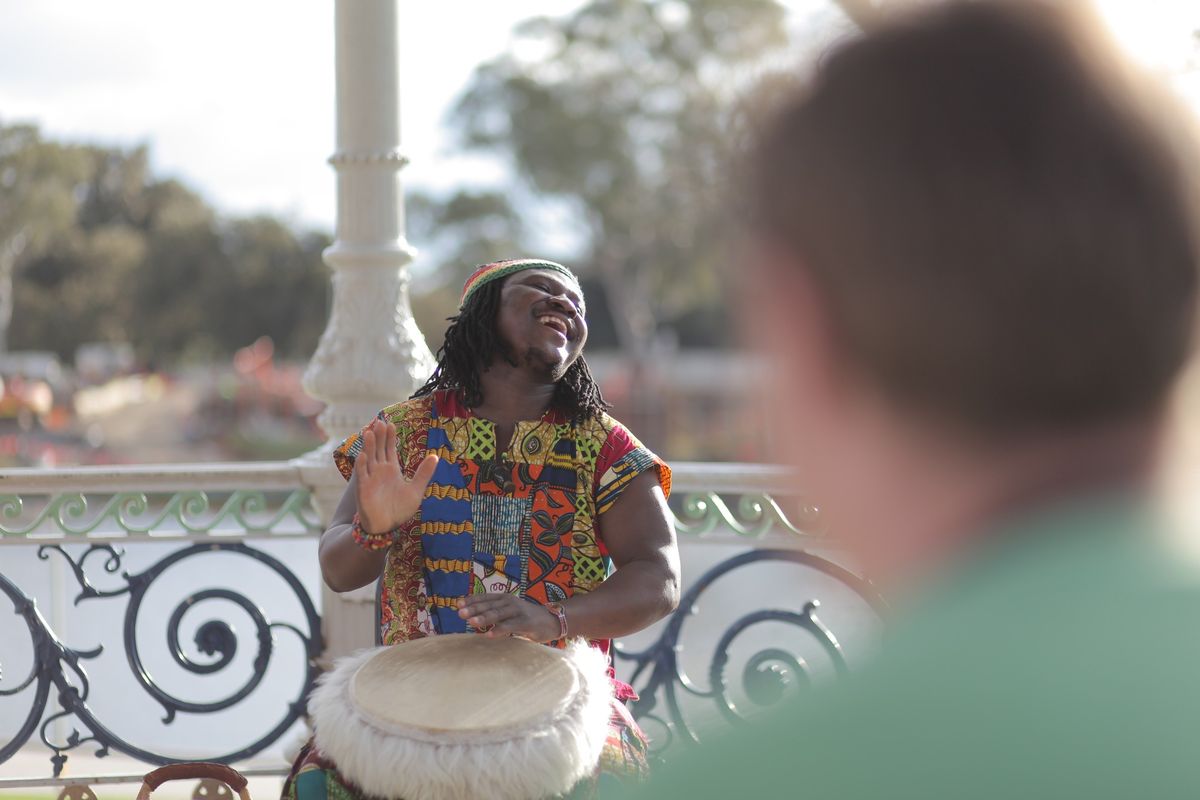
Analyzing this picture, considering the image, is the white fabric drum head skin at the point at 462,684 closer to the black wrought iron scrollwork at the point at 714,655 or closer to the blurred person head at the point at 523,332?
the blurred person head at the point at 523,332

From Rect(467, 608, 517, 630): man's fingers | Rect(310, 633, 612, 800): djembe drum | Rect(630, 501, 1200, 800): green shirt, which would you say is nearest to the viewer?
Rect(630, 501, 1200, 800): green shirt

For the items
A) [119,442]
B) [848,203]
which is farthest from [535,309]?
[119,442]

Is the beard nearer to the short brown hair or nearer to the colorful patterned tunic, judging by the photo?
the colorful patterned tunic

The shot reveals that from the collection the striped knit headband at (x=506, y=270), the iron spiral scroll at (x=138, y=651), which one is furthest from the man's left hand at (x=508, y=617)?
the iron spiral scroll at (x=138, y=651)

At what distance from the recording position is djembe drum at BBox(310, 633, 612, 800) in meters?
1.93

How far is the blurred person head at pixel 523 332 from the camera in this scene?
263 centimetres

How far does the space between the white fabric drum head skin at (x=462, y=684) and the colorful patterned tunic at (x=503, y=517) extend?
0.25m

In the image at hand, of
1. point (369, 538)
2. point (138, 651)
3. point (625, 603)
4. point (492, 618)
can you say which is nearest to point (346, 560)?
point (369, 538)

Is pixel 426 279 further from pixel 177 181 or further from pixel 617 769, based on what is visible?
pixel 617 769

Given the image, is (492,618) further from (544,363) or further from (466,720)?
(544,363)

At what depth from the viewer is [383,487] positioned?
2293mm

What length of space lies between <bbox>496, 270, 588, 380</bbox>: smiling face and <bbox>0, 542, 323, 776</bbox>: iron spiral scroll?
4.07ft

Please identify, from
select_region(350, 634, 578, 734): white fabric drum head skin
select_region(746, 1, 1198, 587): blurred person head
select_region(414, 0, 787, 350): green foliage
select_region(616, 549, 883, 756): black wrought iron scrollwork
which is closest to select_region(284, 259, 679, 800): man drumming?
select_region(350, 634, 578, 734): white fabric drum head skin

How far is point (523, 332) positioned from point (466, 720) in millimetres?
944
